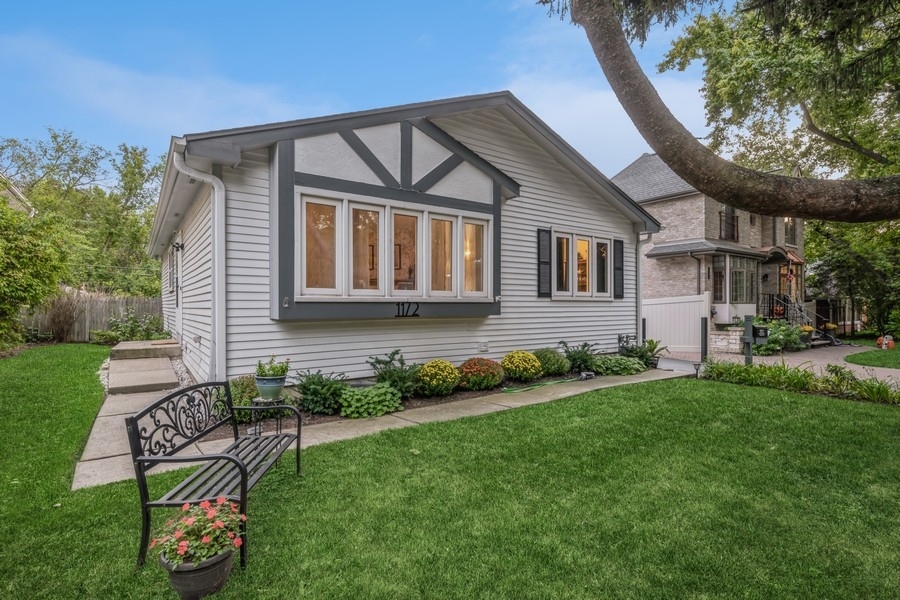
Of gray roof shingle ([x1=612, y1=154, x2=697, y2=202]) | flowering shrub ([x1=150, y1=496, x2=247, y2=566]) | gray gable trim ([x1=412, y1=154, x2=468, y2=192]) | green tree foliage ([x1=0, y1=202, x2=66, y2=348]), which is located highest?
gray roof shingle ([x1=612, y1=154, x2=697, y2=202])

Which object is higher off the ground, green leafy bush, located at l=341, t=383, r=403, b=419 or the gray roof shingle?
the gray roof shingle

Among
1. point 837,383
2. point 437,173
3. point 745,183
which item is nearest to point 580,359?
point 837,383

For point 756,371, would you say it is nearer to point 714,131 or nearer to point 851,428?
point 851,428

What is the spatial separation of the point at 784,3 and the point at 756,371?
5696 millimetres

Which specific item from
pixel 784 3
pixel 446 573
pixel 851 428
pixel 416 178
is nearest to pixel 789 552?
pixel 446 573

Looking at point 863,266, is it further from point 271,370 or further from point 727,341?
point 271,370

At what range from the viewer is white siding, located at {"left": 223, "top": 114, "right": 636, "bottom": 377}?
18.8ft

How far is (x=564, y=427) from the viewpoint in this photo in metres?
4.96

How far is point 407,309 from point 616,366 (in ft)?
14.8

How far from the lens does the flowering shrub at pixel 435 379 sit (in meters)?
6.44

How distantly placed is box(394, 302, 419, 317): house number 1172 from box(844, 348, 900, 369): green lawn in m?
10.8

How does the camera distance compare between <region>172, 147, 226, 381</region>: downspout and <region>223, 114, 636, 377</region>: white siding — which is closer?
<region>172, 147, 226, 381</region>: downspout

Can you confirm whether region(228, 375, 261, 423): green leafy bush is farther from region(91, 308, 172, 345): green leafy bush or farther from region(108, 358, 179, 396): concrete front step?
region(91, 308, 172, 345): green leafy bush

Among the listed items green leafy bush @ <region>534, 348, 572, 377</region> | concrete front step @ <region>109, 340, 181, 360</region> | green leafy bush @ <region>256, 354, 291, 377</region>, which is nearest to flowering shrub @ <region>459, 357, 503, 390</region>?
green leafy bush @ <region>534, 348, 572, 377</region>
